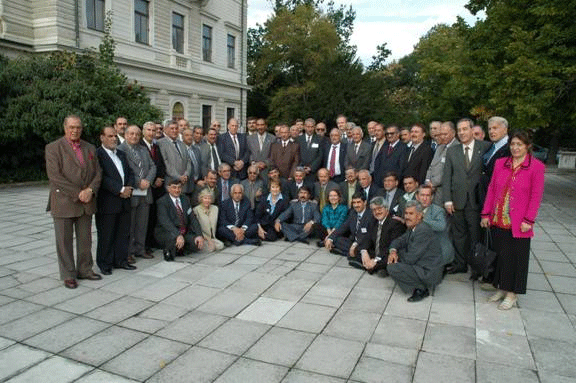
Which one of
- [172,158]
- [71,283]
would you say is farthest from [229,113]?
[71,283]

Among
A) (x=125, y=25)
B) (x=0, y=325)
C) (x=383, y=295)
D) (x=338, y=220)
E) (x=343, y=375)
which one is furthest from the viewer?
(x=125, y=25)

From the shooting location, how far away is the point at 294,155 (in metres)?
8.34

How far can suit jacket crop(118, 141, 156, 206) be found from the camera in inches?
232

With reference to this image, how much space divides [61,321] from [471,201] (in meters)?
4.67

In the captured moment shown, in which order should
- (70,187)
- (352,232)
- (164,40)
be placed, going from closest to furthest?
(70,187) < (352,232) < (164,40)

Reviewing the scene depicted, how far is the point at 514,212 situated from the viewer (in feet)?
14.9

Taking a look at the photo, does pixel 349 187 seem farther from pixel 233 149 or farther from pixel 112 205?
pixel 112 205

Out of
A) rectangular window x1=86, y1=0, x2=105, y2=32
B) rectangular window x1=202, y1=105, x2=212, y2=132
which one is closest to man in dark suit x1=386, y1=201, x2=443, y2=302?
rectangular window x1=86, y1=0, x2=105, y2=32

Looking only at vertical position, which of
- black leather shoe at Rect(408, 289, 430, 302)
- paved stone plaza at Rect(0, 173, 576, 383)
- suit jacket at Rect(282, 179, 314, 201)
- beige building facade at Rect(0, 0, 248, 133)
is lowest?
paved stone plaza at Rect(0, 173, 576, 383)

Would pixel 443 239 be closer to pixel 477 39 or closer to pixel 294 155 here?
pixel 294 155

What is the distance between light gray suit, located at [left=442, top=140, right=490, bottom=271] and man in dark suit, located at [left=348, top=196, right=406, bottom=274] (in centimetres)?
72

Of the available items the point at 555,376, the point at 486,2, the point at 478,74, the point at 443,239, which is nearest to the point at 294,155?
the point at 443,239

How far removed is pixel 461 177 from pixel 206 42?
2372 cm

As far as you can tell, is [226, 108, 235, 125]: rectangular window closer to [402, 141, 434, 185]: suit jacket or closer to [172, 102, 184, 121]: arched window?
[172, 102, 184, 121]: arched window
